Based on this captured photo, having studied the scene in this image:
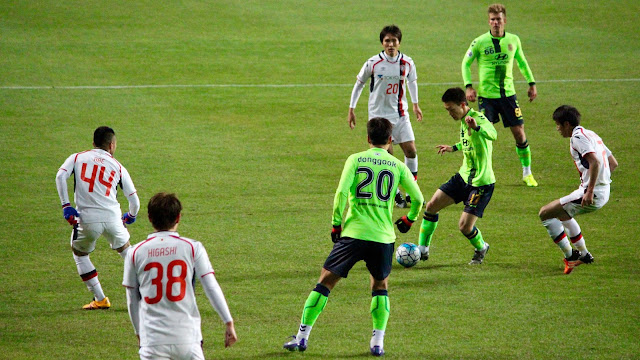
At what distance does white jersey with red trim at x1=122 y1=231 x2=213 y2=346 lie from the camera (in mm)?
5695

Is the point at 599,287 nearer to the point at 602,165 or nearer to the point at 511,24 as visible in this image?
the point at 602,165

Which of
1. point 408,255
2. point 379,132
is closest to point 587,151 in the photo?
point 408,255

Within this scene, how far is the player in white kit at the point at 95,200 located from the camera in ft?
28.6

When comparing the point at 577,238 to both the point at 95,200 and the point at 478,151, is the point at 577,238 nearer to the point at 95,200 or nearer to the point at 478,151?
the point at 478,151

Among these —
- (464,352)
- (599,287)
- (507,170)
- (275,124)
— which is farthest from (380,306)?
(275,124)

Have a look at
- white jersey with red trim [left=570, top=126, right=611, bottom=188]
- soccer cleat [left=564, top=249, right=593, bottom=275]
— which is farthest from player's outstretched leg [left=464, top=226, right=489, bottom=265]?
white jersey with red trim [left=570, top=126, right=611, bottom=188]

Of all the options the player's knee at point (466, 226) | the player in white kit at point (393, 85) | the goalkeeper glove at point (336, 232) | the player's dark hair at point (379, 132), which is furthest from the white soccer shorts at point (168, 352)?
the player in white kit at point (393, 85)

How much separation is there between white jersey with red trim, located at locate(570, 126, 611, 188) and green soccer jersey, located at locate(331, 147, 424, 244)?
2.92 m

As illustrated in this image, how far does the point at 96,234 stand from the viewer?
28.8ft

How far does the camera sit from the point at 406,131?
1314cm

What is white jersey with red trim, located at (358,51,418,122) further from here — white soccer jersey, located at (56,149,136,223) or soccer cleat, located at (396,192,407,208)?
white soccer jersey, located at (56,149,136,223)

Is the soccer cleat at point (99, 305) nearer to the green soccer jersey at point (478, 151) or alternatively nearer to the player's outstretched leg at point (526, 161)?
the green soccer jersey at point (478, 151)

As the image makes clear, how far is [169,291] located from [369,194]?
8.06 ft

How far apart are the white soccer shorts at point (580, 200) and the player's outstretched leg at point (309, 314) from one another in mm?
3719
